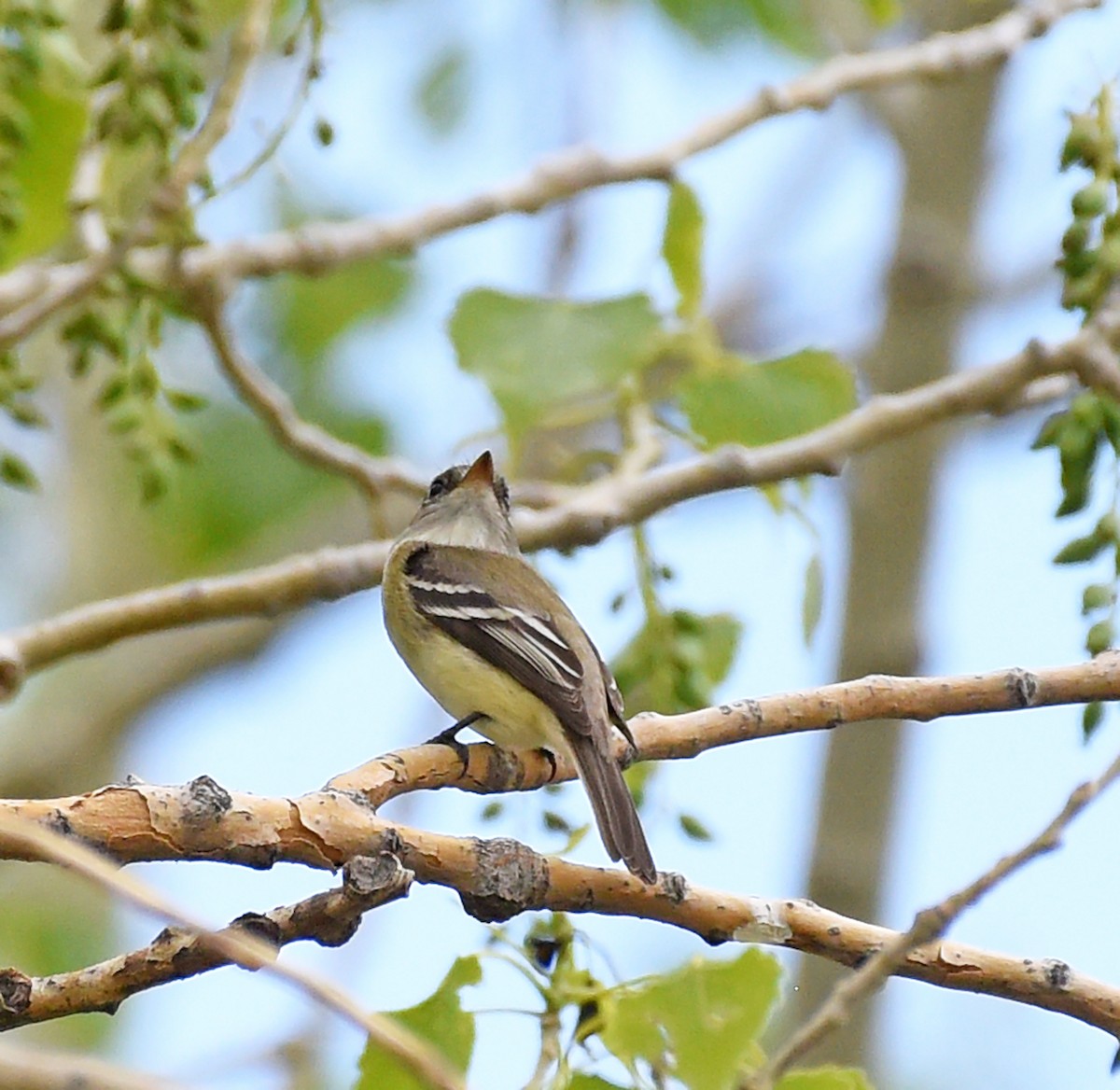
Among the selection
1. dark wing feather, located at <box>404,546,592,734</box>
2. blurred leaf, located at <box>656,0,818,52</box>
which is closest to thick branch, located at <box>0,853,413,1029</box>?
dark wing feather, located at <box>404,546,592,734</box>

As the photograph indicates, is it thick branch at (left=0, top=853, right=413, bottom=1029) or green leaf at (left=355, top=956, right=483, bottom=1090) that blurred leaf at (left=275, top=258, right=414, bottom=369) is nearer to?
green leaf at (left=355, top=956, right=483, bottom=1090)

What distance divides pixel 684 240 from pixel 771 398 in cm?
38

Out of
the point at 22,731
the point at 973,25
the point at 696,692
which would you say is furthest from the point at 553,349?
the point at 22,731

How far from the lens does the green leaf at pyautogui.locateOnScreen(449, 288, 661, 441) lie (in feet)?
11.3

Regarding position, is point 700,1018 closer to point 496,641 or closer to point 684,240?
point 496,641

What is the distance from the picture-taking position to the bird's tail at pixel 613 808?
2.59 metres

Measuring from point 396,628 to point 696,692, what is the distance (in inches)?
40.5

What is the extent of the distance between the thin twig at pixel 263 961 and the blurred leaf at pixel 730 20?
5463 mm

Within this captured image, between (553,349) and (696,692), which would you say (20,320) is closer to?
(553,349)

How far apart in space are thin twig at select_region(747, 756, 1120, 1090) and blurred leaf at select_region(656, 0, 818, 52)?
526cm

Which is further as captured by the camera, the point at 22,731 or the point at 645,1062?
the point at 22,731

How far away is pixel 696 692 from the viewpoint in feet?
11.1

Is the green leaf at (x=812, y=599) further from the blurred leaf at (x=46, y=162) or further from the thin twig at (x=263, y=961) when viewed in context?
the thin twig at (x=263, y=961)

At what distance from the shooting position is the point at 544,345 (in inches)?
140
